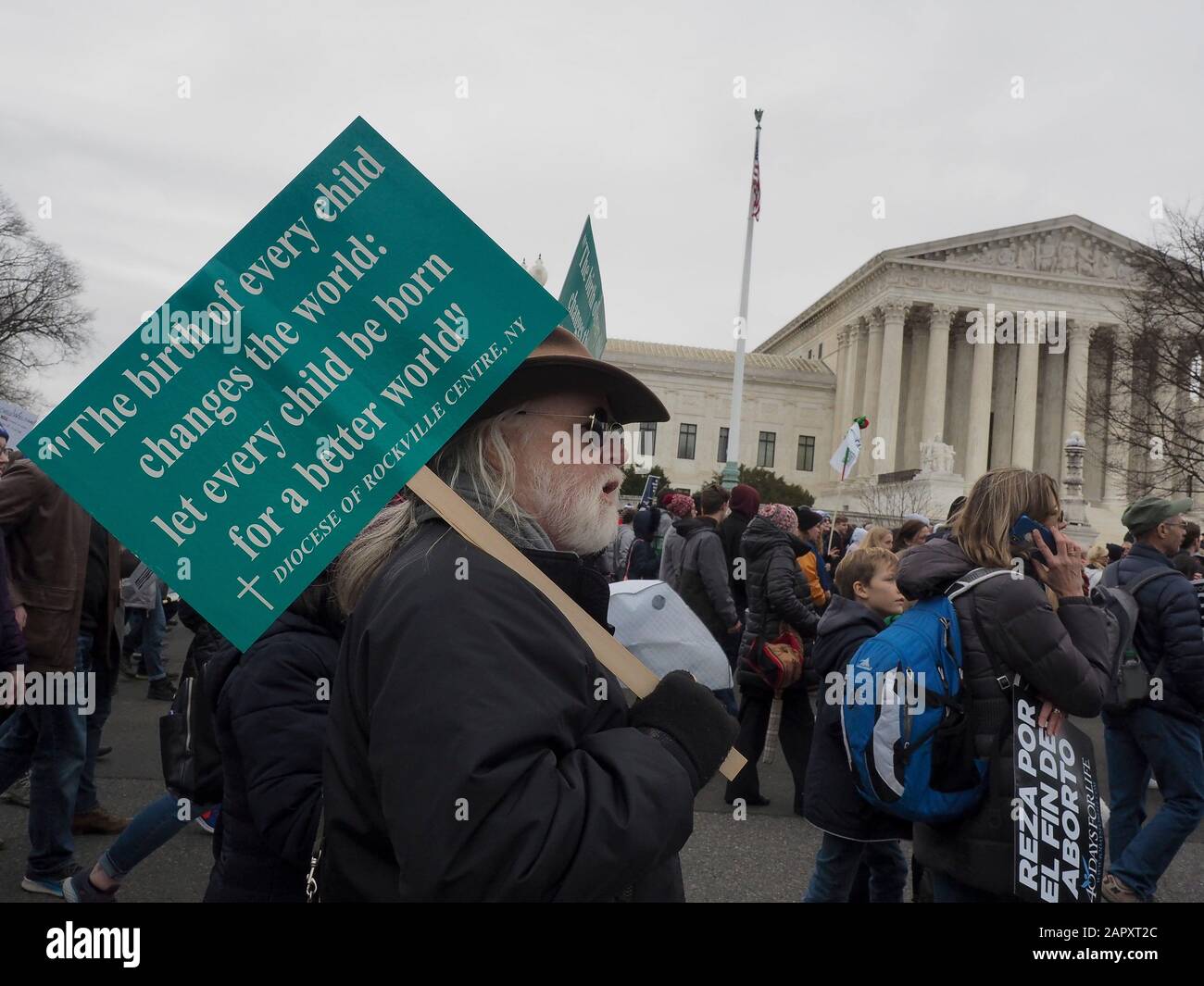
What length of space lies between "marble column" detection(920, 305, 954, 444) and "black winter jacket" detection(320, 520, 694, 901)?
175 feet

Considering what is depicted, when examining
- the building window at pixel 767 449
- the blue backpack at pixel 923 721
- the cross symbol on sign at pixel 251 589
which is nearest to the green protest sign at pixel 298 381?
the cross symbol on sign at pixel 251 589

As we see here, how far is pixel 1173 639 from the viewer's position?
4.48 meters

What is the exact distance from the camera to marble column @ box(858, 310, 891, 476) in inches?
2075

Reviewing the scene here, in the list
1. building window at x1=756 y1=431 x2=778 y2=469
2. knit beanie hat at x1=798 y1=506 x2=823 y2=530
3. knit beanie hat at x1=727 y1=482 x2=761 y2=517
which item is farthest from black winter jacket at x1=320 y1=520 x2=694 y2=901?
building window at x1=756 y1=431 x2=778 y2=469

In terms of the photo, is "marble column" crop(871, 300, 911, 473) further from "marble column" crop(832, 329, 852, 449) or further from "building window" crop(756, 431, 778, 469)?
"building window" crop(756, 431, 778, 469)

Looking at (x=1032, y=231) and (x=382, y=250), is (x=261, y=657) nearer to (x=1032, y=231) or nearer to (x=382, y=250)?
(x=382, y=250)

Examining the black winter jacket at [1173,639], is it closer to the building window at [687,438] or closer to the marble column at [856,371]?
the marble column at [856,371]

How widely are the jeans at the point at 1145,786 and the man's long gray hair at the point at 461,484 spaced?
408 cm

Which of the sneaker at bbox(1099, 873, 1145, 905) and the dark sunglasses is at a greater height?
the dark sunglasses

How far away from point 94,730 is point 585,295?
Answer: 346cm

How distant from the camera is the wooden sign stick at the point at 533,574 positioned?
1.54 m

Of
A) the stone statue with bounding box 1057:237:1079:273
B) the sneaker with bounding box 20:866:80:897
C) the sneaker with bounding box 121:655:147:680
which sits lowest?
the sneaker with bounding box 121:655:147:680

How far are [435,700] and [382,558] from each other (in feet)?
1.92
